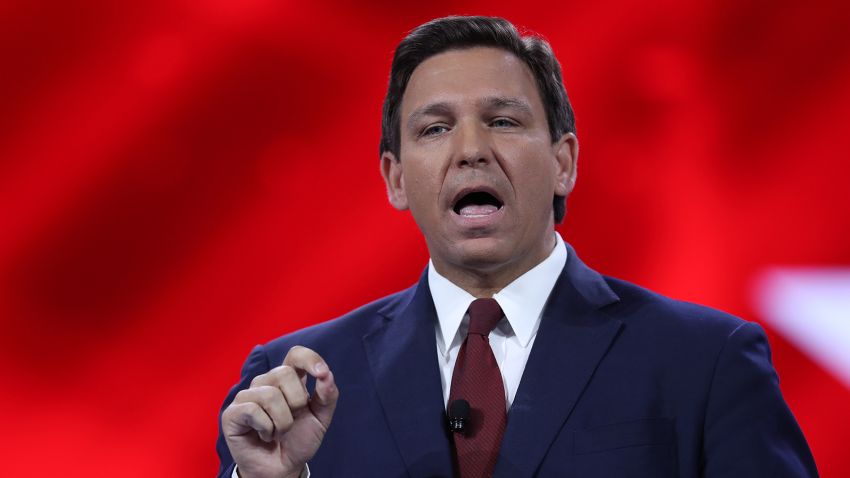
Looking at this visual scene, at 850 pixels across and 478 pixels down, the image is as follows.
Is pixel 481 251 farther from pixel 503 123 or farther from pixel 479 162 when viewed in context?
pixel 503 123

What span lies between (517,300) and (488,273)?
0.34 ft

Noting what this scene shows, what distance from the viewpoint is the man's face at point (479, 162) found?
75.4 inches

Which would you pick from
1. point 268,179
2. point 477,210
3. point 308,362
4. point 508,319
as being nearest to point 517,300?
point 508,319

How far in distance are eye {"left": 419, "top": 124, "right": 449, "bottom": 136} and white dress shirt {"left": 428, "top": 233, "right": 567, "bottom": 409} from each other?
287mm

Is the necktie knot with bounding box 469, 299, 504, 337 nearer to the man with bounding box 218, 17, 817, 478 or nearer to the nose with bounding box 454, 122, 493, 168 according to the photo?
the man with bounding box 218, 17, 817, 478

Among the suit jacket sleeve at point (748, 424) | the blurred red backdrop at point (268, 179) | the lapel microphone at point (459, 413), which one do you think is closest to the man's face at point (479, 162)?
the lapel microphone at point (459, 413)

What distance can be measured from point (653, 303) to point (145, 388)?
4.45 ft

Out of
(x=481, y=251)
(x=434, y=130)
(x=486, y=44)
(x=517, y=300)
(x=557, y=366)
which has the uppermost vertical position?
(x=486, y=44)

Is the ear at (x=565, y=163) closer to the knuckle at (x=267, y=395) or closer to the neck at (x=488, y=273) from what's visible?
the neck at (x=488, y=273)

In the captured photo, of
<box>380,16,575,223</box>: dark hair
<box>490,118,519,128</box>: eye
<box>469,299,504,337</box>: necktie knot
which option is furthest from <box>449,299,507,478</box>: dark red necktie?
<box>380,16,575,223</box>: dark hair

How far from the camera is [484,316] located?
6.16 feet

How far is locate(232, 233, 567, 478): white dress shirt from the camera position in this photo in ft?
6.10

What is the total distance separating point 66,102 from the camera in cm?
272

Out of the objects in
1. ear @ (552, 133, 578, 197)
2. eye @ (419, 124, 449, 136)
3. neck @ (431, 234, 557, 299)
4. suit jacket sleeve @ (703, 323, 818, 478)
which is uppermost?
eye @ (419, 124, 449, 136)
